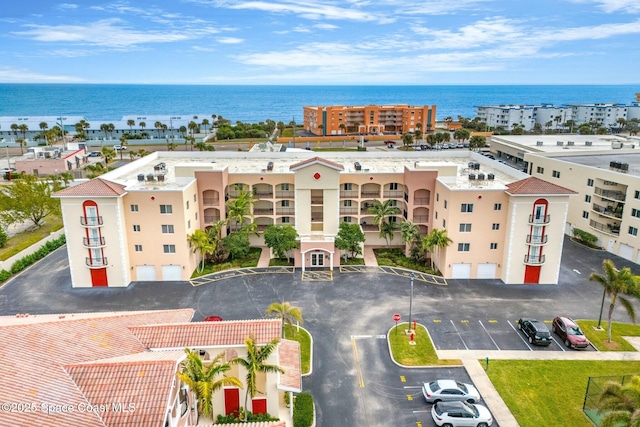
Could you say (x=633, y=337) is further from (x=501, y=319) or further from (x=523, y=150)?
(x=523, y=150)

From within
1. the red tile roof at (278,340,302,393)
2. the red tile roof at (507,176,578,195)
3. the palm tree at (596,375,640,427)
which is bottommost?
the red tile roof at (278,340,302,393)

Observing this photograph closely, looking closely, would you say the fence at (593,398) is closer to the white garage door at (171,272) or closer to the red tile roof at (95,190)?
the white garage door at (171,272)

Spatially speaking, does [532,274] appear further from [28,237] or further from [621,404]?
[28,237]

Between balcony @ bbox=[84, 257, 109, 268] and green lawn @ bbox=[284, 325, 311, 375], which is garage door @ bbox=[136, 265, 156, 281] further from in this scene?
green lawn @ bbox=[284, 325, 311, 375]

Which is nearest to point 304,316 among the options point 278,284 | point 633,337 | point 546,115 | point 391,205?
point 278,284

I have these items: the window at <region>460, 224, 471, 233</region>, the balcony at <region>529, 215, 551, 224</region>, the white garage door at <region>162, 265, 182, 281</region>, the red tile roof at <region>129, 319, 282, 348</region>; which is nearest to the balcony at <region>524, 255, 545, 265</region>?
the balcony at <region>529, 215, 551, 224</region>

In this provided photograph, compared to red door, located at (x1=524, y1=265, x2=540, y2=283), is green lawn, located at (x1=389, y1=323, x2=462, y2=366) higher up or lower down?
lower down

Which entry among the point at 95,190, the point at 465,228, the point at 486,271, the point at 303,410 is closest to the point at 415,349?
the point at 303,410

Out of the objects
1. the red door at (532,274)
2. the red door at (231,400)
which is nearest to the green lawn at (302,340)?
the red door at (231,400)
